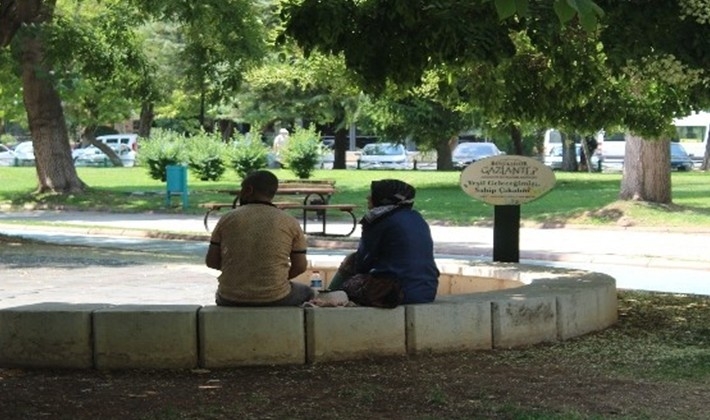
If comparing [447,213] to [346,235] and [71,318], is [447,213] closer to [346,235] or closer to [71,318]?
[346,235]

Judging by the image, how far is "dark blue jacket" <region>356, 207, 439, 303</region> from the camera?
28.4 ft

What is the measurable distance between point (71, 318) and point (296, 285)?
57.9 inches

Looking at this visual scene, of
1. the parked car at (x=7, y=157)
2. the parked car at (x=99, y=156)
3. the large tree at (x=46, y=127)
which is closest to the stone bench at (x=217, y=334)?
the large tree at (x=46, y=127)

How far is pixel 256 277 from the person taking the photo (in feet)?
27.2

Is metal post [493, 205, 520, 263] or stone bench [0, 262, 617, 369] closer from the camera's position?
Answer: stone bench [0, 262, 617, 369]

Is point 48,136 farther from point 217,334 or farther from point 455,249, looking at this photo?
point 217,334

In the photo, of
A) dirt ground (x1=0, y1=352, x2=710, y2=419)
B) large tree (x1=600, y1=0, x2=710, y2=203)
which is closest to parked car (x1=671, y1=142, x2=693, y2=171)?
large tree (x1=600, y1=0, x2=710, y2=203)

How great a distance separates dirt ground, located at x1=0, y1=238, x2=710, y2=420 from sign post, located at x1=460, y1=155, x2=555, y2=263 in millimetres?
3723

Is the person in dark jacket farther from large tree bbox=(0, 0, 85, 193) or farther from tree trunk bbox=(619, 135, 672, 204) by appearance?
large tree bbox=(0, 0, 85, 193)

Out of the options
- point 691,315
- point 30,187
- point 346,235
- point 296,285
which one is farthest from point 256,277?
point 30,187

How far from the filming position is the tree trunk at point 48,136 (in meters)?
32.7

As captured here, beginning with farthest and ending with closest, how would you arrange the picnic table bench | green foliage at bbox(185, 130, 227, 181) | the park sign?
green foliage at bbox(185, 130, 227, 181)
the picnic table bench
the park sign

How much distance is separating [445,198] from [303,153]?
7.03 meters

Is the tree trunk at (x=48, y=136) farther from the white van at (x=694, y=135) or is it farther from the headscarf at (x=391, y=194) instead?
the white van at (x=694, y=135)
